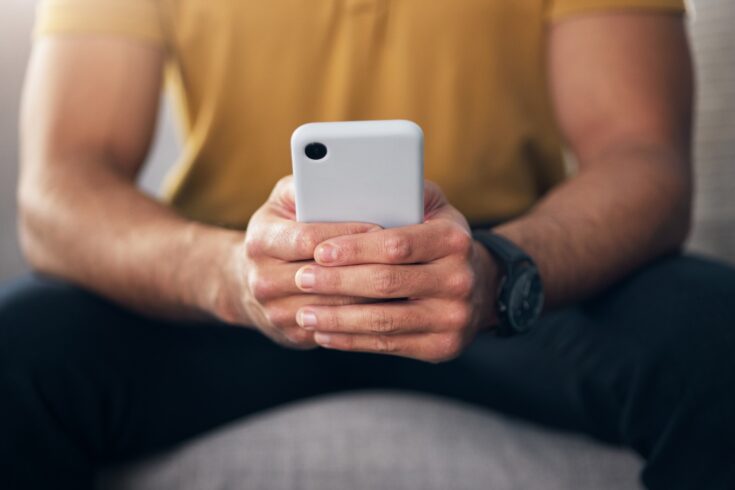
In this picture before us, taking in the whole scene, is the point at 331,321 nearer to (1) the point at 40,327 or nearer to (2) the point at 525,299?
(2) the point at 525,299

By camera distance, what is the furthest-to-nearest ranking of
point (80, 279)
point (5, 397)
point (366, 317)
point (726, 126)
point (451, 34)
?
point (726, 126) < point (451, 34) < point (80, 279) < point (5, 397) < point (366, 317)

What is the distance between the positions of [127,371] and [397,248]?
0.36 metres

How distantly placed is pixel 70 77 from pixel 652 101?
2.34ft

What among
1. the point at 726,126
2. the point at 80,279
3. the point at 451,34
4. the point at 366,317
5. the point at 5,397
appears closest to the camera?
the point at 366,317

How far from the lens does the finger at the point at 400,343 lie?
581 mm

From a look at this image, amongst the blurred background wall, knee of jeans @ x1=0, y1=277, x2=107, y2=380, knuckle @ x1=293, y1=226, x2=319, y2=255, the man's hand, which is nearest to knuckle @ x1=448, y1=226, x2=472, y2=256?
the man's hand

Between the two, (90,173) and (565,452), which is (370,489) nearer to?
(565,452)

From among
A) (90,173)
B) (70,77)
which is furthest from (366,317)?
(70,77)

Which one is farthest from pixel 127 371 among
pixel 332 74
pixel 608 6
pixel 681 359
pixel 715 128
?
pixel 715 128

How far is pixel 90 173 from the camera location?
0.85 m

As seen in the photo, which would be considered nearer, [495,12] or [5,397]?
[5,397]

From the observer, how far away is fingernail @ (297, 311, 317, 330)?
569mm

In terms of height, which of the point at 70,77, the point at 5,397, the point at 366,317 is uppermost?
the point at 70,77

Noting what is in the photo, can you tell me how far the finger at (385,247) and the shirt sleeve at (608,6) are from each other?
52cm
